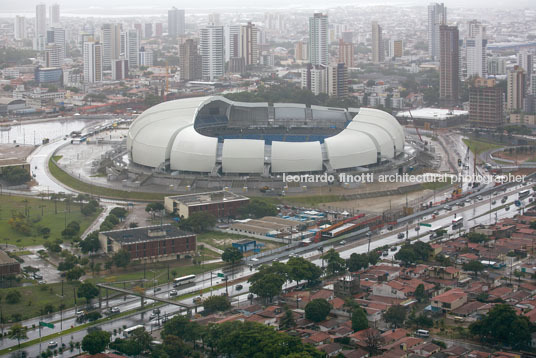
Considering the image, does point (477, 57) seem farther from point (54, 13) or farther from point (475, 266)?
point (54, 13)

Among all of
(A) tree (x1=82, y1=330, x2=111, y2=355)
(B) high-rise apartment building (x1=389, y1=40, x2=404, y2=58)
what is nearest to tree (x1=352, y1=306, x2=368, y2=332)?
(A) tree (x1=82, y1=330, x2=111, y2=355)

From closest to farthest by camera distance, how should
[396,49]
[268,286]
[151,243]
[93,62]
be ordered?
[268,286] < [151,243] < [93,62] < [396,49]

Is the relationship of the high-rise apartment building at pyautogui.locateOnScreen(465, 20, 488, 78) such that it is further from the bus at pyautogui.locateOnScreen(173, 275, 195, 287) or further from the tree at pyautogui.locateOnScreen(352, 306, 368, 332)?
the tree at pyautogui.locateOnScreen(352, 306, 368, 332)

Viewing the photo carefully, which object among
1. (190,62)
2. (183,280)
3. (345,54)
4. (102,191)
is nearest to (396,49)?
(345,54)

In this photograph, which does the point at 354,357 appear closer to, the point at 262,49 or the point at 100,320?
the point at 100,320

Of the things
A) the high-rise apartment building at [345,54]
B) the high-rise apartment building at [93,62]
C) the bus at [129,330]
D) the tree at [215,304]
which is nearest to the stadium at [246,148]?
the tree at [215,304]

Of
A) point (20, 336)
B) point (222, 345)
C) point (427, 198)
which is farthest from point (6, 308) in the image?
point (427, 198)
